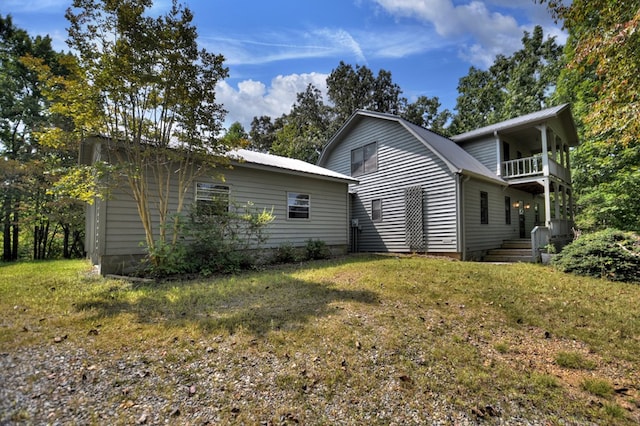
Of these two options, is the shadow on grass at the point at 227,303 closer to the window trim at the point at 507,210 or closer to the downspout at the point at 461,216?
the downspout at the point at 461,216

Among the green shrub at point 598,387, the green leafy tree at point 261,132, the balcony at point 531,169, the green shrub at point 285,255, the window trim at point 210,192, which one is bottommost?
the green shrub at point 598,387

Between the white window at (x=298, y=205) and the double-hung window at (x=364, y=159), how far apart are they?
4261 millimetres

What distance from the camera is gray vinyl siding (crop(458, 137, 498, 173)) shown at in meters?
13.4

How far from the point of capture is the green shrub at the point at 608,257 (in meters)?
6.96

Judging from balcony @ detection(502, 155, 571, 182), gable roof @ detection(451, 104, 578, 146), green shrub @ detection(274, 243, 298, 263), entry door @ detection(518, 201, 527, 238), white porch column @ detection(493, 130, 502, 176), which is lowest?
green shrub @ detection(274, 243, 298, 263)

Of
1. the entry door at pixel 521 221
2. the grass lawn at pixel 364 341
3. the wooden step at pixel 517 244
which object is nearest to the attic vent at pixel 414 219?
the wooden step at pixel 517 244

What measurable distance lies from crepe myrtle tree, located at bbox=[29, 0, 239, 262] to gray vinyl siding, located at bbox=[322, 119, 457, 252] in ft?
25.1

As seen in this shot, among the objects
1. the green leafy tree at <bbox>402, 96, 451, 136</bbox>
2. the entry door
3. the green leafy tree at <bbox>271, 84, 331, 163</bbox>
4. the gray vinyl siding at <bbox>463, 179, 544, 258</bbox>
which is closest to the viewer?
the gray vinyl siding at <bbox>463, 179, 544, 258</bbox>

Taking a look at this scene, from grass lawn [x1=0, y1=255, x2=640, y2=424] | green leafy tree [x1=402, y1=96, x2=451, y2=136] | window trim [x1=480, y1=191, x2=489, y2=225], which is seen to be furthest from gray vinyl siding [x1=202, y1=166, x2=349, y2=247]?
Result: green leafy tree [x1=402, y1=96, x2=451, y2=136]

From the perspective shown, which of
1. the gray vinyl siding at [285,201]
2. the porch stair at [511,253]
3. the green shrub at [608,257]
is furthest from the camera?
the porch stair at [511,253]

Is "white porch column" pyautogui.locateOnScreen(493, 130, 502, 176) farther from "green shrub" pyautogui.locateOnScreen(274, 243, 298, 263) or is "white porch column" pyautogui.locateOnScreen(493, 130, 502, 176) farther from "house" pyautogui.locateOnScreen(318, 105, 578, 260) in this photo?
"green shrub" pyautogui.locateOnScreen(274, 243, 298, 263)

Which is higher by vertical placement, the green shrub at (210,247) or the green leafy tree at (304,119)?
the green leafy tree at (304,119)

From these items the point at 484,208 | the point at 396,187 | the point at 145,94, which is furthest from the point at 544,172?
the point at 145,94

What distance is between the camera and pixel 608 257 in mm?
7262
